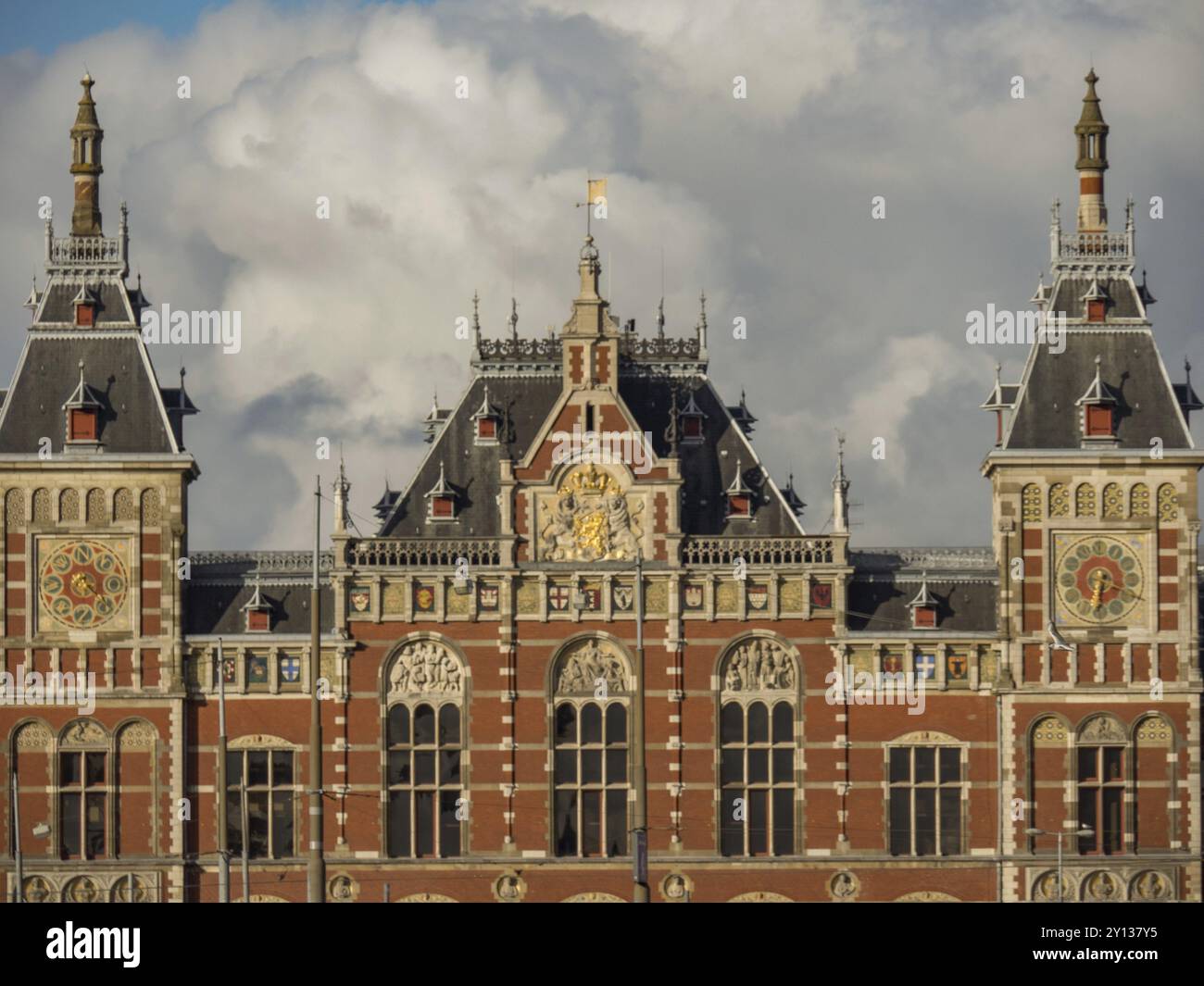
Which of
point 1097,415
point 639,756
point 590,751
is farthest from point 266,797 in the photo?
point 1097,415

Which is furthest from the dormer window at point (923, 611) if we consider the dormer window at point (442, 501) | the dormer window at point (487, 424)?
the dormer window at point (442, 501)

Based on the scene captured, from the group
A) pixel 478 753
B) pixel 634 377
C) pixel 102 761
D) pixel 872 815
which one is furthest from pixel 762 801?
pixel 102 761

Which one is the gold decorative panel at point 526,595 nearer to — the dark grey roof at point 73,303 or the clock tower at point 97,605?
the clock tower at point 97,605

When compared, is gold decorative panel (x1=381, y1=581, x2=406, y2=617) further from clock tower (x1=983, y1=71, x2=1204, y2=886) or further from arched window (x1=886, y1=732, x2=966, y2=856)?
clock tower (x1=983, y1=71, x2=1204, y2=886)

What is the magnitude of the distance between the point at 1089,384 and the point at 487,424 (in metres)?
17.3

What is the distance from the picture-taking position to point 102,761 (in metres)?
70.2

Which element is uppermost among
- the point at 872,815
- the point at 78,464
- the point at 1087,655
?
the point at 78,464

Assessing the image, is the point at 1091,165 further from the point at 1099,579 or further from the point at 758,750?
the point at 758,750

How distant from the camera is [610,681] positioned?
70438 mm

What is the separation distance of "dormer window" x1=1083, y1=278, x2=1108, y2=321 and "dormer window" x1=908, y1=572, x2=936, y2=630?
9539 millimetres

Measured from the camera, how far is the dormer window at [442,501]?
71.4 meters
